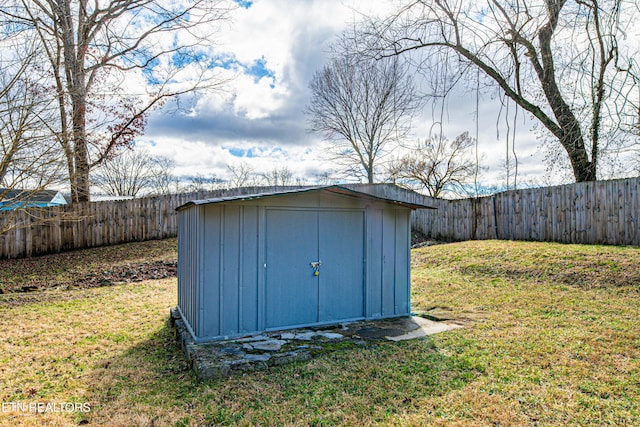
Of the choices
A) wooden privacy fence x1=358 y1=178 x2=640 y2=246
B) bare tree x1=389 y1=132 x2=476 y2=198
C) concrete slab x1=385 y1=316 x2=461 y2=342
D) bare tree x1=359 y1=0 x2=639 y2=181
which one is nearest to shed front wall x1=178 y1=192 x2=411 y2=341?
concrete slab x1=385 y1=316 x2=461 y2=342

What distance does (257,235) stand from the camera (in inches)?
192

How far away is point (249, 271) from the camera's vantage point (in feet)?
15.7

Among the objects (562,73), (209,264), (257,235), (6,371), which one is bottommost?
(6,371)

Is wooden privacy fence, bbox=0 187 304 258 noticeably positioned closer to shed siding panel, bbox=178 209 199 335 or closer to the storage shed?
shed siding panel, bbox=178 209 199 335

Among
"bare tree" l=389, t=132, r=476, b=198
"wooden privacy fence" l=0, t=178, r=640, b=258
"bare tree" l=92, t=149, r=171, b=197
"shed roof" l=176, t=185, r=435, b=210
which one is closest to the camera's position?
"shed roof" l=176, t=185, r=435, b=210

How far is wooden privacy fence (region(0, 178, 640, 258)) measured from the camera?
920cm

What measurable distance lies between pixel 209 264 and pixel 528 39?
4.98 meters

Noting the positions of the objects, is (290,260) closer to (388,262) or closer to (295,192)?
(295,192)

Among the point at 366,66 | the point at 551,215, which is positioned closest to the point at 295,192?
the point at 366,66

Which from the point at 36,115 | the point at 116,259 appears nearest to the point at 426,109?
A: the point at 36,115

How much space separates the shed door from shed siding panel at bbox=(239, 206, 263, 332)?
168mm

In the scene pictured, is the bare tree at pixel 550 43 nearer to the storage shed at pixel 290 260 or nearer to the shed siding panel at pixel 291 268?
the storage shed at pixel 290 260

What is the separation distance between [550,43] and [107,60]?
11.6 m

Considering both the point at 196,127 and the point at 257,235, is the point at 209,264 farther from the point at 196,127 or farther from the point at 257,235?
the point at 196,127
